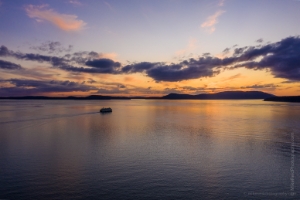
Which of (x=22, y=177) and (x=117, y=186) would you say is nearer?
(x=117, y=186)

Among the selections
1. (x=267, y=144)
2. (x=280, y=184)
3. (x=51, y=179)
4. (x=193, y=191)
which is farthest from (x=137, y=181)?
(x=267, y=144)

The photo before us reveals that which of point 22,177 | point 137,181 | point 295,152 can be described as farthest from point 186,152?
point 22,177

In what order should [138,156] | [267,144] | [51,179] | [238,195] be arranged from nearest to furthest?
[238,195] < [51,179] < [138,156] < [267,144]

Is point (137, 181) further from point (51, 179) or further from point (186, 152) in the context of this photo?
point (186, 152)

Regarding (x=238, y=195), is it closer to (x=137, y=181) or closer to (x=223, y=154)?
(x=137, y=181)

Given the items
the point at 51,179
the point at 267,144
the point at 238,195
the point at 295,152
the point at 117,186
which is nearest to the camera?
the point at 238,195

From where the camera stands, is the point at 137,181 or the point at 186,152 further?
the point at 186,152

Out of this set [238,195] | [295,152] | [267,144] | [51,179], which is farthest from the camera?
[267,144]

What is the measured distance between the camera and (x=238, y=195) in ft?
45.3

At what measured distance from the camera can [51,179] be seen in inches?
626

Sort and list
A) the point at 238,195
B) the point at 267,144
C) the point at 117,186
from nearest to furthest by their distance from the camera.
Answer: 1. the point at 238,195
2. the point at 117,186
3. the point at 267,144

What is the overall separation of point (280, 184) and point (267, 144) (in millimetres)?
14128

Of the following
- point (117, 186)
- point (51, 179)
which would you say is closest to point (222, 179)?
point (117, 186)

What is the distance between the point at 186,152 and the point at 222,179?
7.92m
